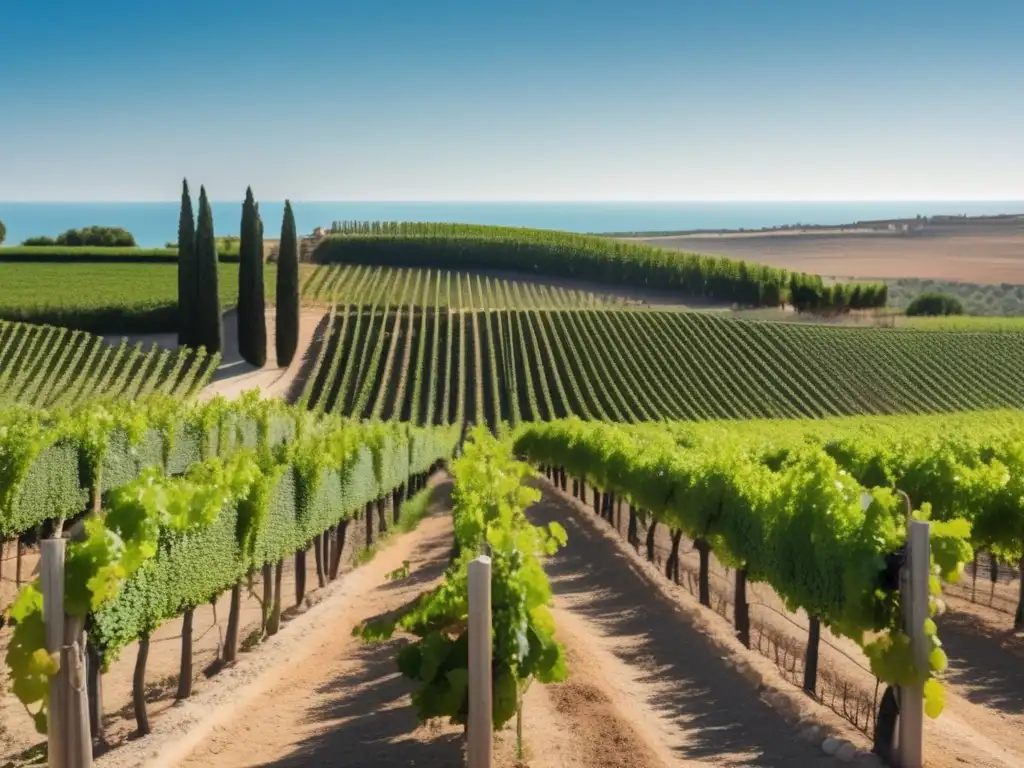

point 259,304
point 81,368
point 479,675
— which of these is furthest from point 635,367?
point 479,675

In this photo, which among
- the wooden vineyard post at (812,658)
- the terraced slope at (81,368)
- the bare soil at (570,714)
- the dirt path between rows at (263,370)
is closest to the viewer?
the bare soil at (570,714)

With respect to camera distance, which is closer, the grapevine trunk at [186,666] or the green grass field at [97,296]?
the grapevine trunk at [186,666]

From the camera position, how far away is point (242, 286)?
195 ft

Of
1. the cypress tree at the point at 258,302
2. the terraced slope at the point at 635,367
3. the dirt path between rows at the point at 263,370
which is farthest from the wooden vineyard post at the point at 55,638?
the cypress tree at the point at 258,302

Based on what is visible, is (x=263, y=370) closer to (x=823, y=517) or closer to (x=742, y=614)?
(x=742, y=614)

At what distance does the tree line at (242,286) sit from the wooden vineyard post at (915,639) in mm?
51591

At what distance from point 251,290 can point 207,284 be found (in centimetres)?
341

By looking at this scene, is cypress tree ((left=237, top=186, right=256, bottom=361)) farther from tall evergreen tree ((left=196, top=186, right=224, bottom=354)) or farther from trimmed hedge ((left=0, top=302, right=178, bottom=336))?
Result: trimmed hedge ((left=0, top=302, right=178, bottom=336))

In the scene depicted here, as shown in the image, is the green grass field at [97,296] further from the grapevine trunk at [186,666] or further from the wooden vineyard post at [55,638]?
the wooden vineyard post at [55,638]

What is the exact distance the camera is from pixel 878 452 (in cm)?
2041

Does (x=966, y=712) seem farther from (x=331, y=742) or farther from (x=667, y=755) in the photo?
(x=331, y=742)

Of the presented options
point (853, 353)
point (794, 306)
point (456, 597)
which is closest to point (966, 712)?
point (456, 597)

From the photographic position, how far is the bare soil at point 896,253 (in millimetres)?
140500

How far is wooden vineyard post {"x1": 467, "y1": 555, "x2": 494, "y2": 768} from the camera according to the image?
764cm
